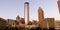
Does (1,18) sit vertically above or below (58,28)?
above

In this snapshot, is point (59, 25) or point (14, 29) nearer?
point (14, 29)

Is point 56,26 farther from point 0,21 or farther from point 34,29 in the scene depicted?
point 0,21

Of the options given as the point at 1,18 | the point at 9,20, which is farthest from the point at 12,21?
the point at 1,18

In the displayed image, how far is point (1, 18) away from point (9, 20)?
9.57 ft

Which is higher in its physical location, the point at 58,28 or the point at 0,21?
the point at 0,21

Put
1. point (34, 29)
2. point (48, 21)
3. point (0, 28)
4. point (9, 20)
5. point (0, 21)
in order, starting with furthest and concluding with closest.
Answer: point (48, 21)
point (9, 20)
point (0, 21)
point (34, 29)
point (0, 28)

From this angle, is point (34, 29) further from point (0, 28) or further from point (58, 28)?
point (58, 28)

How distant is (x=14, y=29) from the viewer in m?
15.1

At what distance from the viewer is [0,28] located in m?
15.1

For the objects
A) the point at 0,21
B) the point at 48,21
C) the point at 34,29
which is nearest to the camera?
the point at 34,29

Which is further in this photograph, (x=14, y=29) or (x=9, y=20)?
(x=9, y=20)

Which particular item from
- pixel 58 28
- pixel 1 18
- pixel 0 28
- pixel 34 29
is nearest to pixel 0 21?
pixel 1 18

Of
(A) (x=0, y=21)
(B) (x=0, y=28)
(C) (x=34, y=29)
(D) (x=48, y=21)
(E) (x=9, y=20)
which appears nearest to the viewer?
(B) (x=0, y=28)

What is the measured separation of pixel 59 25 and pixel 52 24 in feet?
6.29
